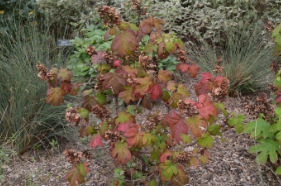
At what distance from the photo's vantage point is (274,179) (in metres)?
2.23

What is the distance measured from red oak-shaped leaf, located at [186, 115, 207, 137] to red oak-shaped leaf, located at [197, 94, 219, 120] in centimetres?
4

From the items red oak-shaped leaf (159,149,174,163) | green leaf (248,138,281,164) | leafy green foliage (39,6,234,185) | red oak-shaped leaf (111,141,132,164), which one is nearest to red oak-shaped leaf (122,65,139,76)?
leafy green foliage (39,6,234,185)

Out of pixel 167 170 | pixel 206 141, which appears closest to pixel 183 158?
pixel 167 170

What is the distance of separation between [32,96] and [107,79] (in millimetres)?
1339

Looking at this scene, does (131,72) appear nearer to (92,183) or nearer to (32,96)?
(92,183)

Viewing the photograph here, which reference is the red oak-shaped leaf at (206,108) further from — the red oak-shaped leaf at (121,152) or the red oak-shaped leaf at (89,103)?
the red oak-shaped leaf at (89,103)

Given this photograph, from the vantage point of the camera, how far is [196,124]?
146 centimetres

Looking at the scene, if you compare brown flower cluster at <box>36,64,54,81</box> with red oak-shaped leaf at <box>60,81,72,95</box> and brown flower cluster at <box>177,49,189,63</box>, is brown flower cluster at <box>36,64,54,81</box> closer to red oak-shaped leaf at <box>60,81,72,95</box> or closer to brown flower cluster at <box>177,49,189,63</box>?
red oak-shaped leaf at <box>60,81,72,95</box>

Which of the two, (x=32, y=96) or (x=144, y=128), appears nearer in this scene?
(x=144, y=128)

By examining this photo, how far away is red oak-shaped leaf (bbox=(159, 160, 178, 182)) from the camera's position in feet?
5.75

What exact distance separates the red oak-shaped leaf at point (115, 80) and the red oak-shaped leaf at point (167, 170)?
605mm

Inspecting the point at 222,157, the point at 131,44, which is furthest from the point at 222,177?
the point at 131,44

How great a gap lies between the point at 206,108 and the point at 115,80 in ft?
1.91

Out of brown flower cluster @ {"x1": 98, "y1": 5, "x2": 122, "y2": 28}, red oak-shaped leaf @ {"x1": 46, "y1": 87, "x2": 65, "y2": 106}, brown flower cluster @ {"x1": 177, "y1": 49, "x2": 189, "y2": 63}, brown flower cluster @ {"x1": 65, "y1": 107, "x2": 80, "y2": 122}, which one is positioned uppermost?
brown flower cluster @ {"x1": 98, "y1": 5, "x2": 122, "y2": 28}
